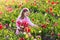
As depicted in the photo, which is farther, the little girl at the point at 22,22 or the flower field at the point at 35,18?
the flower field at the point at 35,18

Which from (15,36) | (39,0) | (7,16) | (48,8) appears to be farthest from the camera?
(39,0)

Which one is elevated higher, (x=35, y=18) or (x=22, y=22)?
(x=22, y=22)

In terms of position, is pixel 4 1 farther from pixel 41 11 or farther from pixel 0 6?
pixel 41 11

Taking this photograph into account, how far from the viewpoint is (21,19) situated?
415 centimetres

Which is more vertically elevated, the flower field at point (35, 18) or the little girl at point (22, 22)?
the little girl at point (22, 22)

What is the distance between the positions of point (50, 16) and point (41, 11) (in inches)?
12.4

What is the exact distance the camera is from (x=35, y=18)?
188 inches

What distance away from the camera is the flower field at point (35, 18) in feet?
13.8

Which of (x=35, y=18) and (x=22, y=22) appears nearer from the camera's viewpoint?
(x=22, y=22)

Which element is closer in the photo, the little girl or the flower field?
the little girl

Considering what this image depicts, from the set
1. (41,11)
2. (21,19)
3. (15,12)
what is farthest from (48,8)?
(21,19)

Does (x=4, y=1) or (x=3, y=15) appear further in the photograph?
(x=4, y=1)

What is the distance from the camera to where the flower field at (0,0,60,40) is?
420 cm

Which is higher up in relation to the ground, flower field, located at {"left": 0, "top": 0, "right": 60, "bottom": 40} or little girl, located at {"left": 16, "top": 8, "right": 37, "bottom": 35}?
little girl, located at {"left": 16, "top": 8, "right": 37, "bottom": 35}
